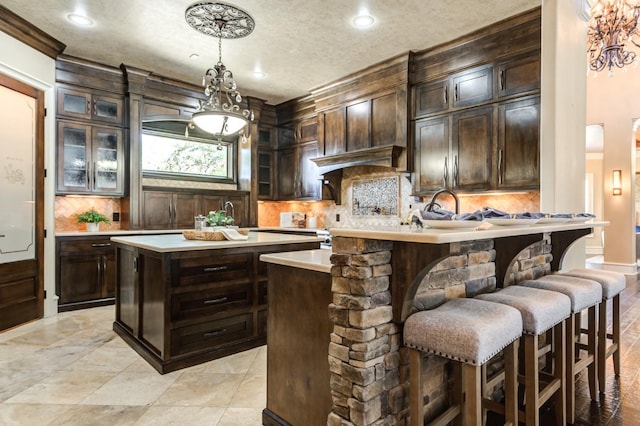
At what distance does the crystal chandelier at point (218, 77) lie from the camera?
3502 mm

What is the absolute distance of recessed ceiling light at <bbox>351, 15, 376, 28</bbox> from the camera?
12.1 feet

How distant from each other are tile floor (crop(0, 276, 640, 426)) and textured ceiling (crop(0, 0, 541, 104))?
10.4 feet

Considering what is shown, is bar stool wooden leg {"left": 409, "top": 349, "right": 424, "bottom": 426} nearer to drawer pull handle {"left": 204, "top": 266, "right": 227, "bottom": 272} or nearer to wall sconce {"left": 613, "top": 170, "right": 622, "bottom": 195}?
drawer pull handle {"left": 204, "top": 266, "right": 227, "bottom": 272}

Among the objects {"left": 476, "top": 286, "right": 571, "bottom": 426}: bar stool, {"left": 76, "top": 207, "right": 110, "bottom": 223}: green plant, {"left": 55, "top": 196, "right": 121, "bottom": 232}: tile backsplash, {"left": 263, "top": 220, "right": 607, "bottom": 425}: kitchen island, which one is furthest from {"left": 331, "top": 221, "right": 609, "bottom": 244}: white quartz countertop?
{"left": 55, "top": 196, "right": 121, "bottom": 232}: tile backsplash

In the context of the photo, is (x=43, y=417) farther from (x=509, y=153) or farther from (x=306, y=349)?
(x=509, y=153)

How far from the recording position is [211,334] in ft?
9.84

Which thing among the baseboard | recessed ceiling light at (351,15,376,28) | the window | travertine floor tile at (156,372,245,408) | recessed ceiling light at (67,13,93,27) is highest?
recessed ceiling light at (67,13,93,27)

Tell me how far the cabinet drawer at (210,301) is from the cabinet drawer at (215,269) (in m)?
0.08

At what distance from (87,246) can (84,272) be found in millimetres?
326

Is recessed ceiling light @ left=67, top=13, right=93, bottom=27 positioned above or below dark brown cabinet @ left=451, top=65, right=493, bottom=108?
above

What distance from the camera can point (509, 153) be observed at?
3842mm

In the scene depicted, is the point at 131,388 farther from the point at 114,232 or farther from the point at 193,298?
the point at 114,232

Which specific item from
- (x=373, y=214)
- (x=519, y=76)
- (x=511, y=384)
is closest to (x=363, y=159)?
(x=373, y=214)

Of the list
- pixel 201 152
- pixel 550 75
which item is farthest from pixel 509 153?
pixel 201 152
